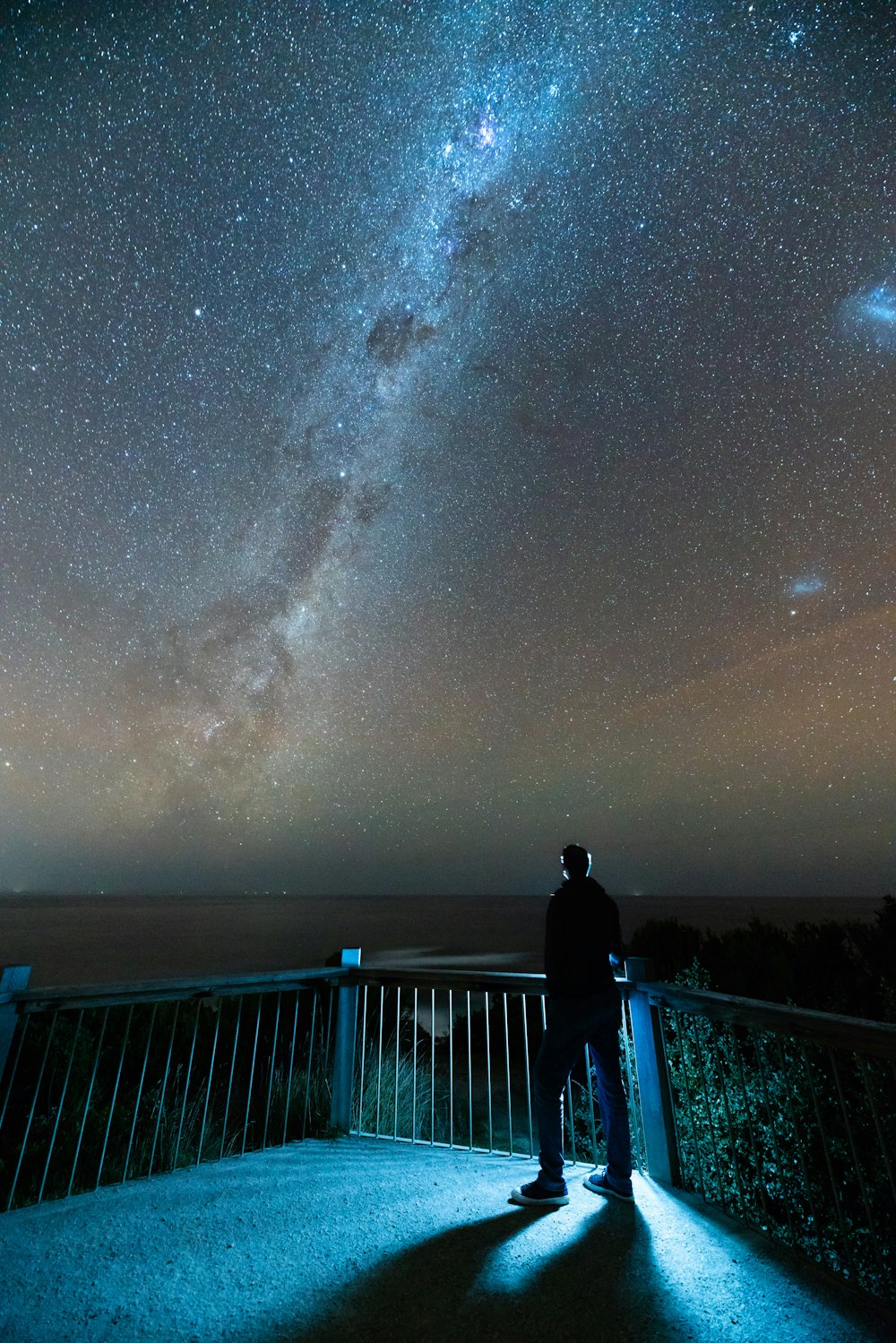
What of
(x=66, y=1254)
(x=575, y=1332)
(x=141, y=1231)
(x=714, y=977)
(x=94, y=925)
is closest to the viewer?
(x=575, y=1332)

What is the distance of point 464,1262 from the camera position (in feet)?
9.88

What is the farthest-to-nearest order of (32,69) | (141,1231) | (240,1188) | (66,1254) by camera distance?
(32,69) < (240,1188) < (141,1231) < (66,1254)

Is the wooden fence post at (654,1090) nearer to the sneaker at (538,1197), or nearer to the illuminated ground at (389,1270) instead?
the illuminated ground at (389,1270)

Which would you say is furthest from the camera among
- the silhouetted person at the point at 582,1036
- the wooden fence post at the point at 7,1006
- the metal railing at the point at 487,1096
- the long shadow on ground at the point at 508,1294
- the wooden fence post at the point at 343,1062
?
the wooden fence post at the point at 343,1062

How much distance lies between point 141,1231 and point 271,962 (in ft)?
129

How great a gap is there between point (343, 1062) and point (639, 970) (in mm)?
2523

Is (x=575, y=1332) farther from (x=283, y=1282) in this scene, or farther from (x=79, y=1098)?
(x=79, y=1098)

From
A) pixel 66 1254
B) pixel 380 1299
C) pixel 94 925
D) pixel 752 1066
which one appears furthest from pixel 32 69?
pixel 94 925

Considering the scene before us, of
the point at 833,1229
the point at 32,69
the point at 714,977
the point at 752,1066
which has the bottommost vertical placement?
the point at 833,1229

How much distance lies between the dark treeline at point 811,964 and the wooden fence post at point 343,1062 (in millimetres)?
4711

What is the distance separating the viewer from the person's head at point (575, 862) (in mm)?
4156

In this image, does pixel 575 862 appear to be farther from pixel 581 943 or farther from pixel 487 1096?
pixel 487 1096

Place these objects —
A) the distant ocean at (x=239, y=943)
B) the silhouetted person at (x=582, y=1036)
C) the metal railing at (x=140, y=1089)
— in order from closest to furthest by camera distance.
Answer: the silhouetted person at (x=582, y=1036)
the metal railing at (x=140, y=1089)
the distant ocean at (x=239, y=943)

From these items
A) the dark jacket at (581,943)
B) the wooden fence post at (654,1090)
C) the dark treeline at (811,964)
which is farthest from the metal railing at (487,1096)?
the dark treeline at (811,964)
